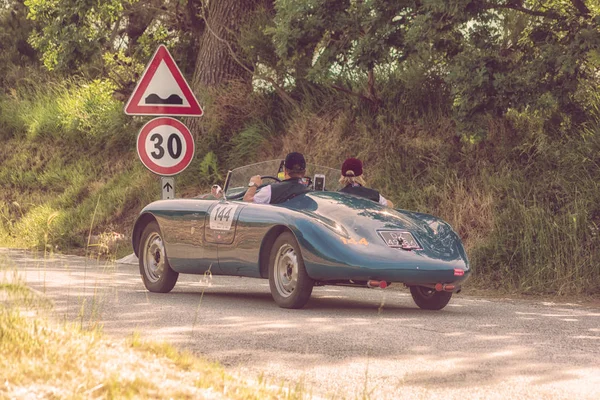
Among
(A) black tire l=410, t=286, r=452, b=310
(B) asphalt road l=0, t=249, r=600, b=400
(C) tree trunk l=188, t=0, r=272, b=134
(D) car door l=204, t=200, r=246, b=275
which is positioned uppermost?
(C) tree trunk l=188, t=0, r=272, b=134

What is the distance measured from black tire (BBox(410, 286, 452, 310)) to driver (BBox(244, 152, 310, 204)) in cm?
146

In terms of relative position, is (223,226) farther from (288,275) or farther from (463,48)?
(463,48)

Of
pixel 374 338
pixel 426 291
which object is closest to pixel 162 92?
pixel 426 291

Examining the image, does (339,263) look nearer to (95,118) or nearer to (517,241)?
(517,241)

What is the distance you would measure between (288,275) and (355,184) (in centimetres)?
178

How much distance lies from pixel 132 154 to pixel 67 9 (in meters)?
4.51

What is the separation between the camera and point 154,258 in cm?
1264

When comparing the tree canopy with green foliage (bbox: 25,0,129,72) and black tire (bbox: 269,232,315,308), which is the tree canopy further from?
green foliage (bbox: 25,0,129,72)

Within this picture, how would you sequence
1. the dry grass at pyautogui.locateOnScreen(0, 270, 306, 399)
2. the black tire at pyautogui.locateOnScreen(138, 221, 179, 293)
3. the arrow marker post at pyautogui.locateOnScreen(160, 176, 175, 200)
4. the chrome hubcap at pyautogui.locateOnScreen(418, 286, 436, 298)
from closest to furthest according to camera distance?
1. the dry grass at pyautogui.locateOnScreen(0, 270, 306, 399)
2. the chrome hubcap at pyautogui.locateOnScreen(418, 286, 436, 298)
3. the black tire at pyautogui.locateOnScreen(138, 221, 179, 293)
4. the arrow marker post at pyautogui.locateOnScreen(160, 176, 175, 200)

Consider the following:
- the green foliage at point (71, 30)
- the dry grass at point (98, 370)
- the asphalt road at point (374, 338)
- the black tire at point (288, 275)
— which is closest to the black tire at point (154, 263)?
the asphalt road at point (374, 338)

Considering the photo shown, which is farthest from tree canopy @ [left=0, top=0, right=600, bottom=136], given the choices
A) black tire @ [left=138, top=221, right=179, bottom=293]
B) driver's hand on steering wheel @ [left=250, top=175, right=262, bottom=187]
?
black tire @ [left=138, top=221, right=179, bottom=293]

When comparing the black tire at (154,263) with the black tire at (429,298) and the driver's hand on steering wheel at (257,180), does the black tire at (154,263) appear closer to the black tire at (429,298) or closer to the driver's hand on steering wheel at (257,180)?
the driver's hand on steering wheel at (257,180)

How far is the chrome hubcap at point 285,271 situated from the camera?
1053cm

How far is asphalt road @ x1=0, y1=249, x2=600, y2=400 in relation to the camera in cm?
678
